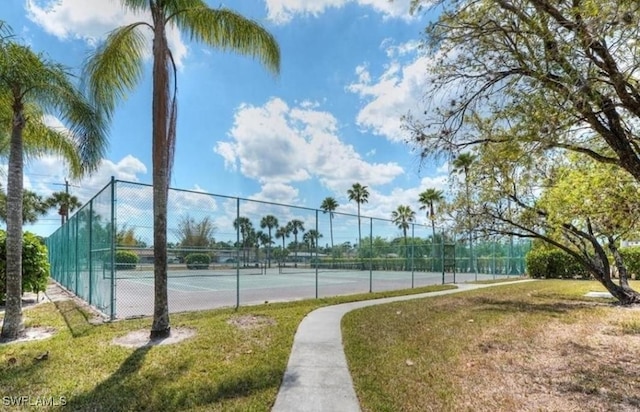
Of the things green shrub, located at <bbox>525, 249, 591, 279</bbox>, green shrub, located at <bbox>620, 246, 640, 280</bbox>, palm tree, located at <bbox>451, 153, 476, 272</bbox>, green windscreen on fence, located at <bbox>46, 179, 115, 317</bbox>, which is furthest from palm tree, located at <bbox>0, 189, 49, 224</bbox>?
green shrub, located at <bbox>620, 246, 640, 280</bbox>

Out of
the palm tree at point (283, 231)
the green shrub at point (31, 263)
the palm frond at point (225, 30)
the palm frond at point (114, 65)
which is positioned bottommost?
the green shrub at point (31, 263)

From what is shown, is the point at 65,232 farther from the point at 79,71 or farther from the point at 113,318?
the point at 79,71

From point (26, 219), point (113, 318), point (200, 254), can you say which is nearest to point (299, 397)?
point (113, 318)

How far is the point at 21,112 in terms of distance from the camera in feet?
22.0

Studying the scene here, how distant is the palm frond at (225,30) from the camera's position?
22.4ft

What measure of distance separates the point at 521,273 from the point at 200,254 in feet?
70.1

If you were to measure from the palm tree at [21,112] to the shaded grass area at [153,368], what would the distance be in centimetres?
117

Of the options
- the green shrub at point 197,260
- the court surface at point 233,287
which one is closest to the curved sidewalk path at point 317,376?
the green shrub at point 197,260

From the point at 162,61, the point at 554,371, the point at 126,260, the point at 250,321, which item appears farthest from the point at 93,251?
the point at 554,371

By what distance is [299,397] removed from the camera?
13.1ft

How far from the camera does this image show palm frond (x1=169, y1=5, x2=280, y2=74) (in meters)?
6.83

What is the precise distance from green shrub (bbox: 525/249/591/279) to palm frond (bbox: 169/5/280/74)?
2003 centimetres

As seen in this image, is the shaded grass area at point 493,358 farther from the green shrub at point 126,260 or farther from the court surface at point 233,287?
the green shrub at point 126,260

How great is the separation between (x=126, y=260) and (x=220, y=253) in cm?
217
